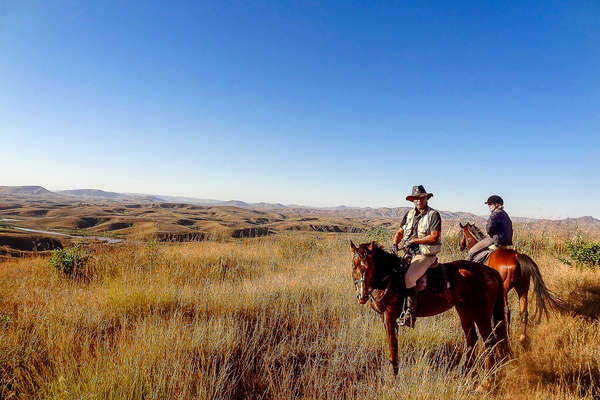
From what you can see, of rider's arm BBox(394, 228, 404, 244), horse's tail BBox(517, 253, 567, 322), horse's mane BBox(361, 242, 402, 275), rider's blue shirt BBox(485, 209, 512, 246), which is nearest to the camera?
horse's mane BBox(361, 242, 402, 275)

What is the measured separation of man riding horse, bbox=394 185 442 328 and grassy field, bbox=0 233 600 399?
61 cm

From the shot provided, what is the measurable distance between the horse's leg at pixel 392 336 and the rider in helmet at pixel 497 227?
3746mm

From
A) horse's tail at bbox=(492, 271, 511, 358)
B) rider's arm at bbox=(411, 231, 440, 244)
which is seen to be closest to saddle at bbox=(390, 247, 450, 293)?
rider's arm at bbox=(411, 231, 440, 244)

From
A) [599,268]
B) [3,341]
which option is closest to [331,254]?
[599,268]

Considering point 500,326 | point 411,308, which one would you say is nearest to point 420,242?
point 411,308

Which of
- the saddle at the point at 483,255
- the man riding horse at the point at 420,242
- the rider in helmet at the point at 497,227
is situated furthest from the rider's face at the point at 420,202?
the saddle at the point at 483,255

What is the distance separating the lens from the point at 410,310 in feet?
10.7

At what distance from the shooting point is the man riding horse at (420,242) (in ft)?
10.7

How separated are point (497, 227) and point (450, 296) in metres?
3.14

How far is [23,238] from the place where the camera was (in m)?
26.5

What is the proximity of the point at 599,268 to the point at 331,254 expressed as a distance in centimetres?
761

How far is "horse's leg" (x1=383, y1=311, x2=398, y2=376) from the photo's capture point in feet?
10.6

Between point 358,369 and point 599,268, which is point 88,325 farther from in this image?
point 599,268

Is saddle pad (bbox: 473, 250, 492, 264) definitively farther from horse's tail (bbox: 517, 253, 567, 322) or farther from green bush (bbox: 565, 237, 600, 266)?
green bush (bbox: 565, 237, 600, 266)
